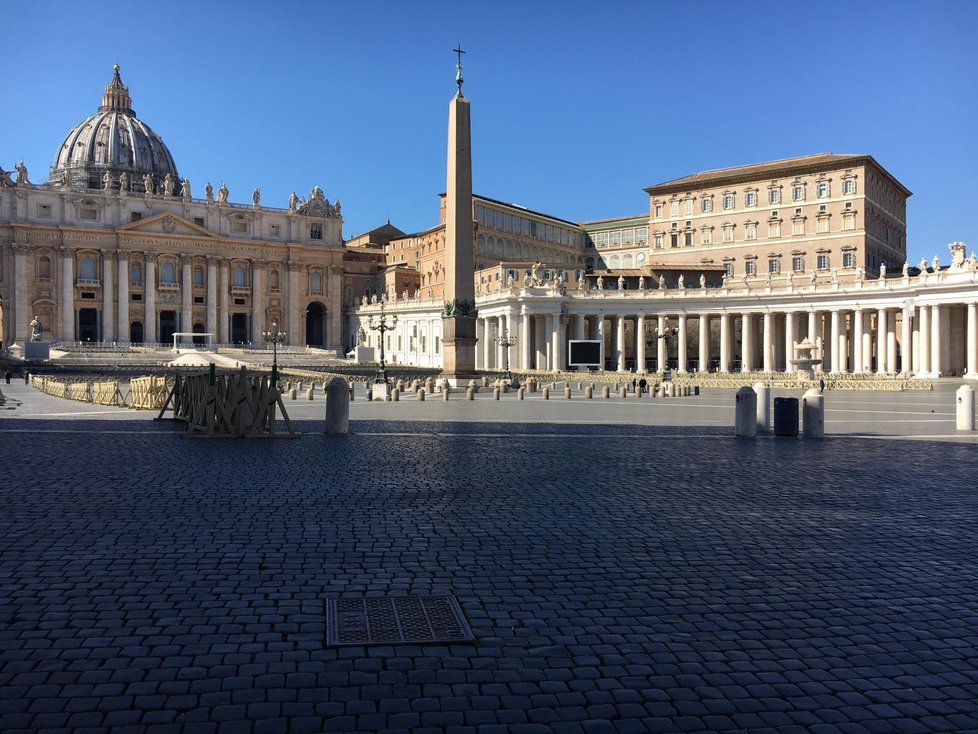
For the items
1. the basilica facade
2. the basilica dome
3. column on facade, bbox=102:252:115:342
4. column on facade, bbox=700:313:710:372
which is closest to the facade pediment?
the basilica facade

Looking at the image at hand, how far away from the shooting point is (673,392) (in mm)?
34781

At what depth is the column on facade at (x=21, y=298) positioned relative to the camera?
80.2m

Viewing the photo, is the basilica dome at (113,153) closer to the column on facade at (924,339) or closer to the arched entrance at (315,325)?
the arched entrance at (315,325)

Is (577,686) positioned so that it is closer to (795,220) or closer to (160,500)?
(160,500)

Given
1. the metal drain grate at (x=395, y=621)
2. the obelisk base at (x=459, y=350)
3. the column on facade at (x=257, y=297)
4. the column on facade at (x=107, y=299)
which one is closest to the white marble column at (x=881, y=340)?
the obelisk base at (x=459, y=350)

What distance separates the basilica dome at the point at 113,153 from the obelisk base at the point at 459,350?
8301cm

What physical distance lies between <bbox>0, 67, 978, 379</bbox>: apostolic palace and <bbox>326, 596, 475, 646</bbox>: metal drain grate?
147ft

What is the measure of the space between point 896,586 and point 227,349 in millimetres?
74972

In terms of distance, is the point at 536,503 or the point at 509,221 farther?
the point at 509,221

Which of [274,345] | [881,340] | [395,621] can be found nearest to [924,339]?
[881,340]

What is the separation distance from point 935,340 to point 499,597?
5337 centimetres

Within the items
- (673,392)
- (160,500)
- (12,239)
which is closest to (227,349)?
(12,239)

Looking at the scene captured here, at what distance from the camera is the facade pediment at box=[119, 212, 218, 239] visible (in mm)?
86062

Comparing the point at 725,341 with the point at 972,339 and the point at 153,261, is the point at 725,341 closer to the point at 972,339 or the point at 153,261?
the point at 972,339
